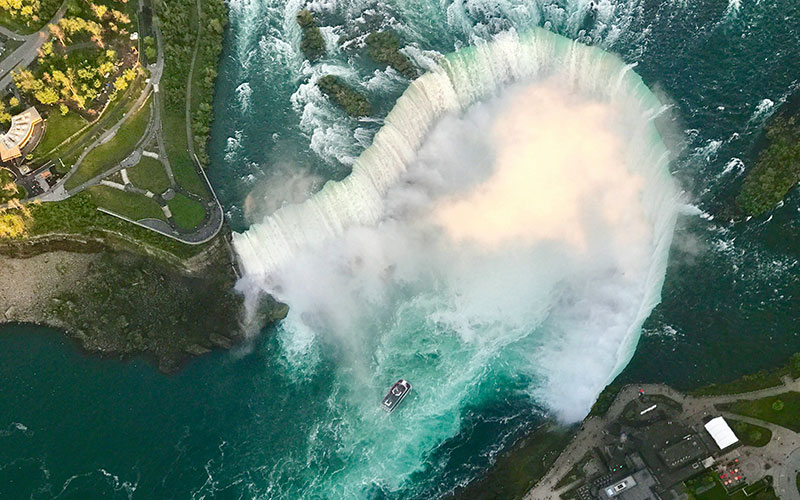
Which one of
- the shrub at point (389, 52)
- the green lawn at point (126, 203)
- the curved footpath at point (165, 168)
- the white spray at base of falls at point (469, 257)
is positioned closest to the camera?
the white spray at base of falls at point (469, 257)

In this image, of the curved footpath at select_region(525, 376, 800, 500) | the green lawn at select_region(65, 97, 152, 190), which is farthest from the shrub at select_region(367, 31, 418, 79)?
the curved footpath at select_region(525, 376, 800, 500)

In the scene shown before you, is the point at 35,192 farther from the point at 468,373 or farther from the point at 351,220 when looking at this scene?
the point at 468,373

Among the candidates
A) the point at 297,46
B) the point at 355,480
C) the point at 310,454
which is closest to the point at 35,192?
the point at 297,46

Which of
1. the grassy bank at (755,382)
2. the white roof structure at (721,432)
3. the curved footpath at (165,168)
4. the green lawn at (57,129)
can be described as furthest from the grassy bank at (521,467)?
the green lawn at (57,129)

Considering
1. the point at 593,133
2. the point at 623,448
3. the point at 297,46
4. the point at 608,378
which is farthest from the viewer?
the point at 297,46

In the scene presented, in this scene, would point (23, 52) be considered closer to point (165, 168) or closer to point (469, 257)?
point (165, 168)

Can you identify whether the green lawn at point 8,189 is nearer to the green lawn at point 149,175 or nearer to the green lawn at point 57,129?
the green lawn at point 57,129
